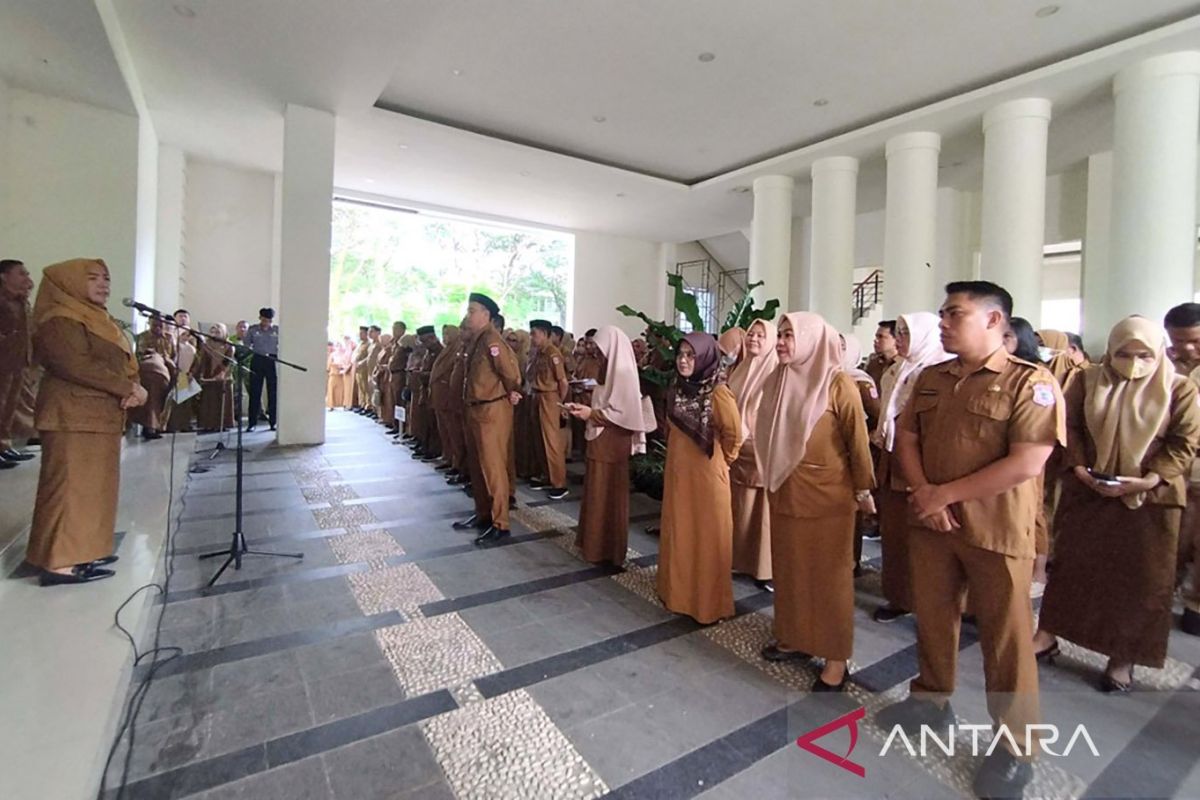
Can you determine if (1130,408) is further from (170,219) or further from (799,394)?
(170,219)

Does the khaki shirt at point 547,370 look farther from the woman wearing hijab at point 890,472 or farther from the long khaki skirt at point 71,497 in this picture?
the long khaki skirt at point 71,497

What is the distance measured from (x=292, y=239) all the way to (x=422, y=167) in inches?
126

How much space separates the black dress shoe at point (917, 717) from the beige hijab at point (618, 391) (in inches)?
68.3

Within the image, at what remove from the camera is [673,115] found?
7113mm

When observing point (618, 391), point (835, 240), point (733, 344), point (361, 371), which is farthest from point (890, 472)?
point (361, 371)

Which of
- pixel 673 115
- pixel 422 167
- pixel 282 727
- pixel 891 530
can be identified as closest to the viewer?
pixel 282 727

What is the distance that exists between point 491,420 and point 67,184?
5608mm

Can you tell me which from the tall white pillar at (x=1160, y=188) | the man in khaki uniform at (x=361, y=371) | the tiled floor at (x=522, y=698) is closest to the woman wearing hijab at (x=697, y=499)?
the tiled floor at (x=522, y=698)

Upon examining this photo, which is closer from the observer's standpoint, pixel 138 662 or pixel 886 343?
pixel 138 662

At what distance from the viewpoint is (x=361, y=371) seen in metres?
10.1

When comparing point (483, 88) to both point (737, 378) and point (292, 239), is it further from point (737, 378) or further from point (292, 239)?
point (737, 378)

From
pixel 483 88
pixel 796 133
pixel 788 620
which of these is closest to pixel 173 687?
pixel 788 620

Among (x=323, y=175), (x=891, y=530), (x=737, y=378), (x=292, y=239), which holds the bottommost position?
(x=891, y=530)

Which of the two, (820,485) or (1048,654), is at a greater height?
(820,485)
